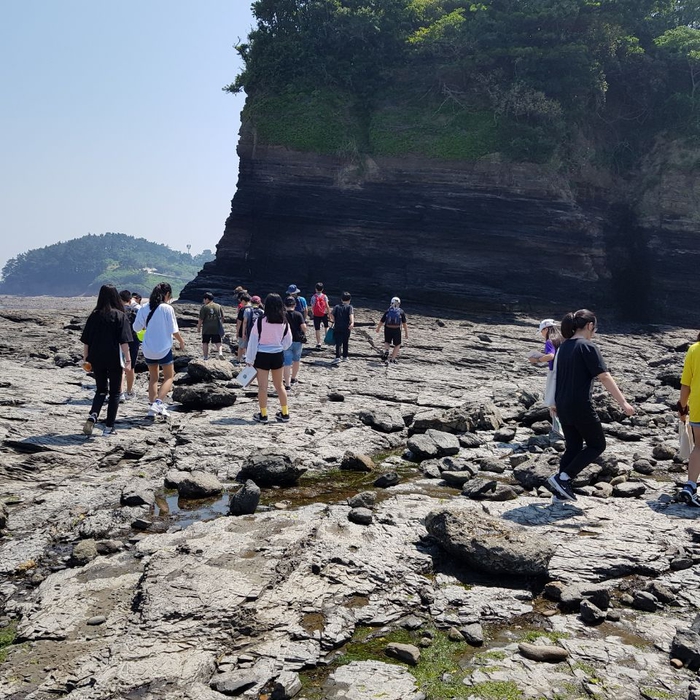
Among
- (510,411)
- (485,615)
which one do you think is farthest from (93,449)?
(510,411)

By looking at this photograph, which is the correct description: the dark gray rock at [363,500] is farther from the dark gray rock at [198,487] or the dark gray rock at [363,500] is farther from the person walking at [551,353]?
the person walking at [551,353]

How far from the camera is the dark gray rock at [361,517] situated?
20.1 feet

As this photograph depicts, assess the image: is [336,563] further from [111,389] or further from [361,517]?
[111,389]

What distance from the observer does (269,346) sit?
33.9 feet

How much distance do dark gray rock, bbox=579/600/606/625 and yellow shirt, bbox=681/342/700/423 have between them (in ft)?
10.7

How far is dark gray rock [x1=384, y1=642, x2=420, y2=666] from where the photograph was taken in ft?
13.4

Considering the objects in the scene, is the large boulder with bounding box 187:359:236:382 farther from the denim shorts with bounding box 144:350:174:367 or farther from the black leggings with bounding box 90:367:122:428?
the black leggings with bounding box 90:367:122:428

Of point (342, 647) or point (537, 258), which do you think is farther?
point (537, 258)

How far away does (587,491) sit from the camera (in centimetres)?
721

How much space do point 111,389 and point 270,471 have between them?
3195mm

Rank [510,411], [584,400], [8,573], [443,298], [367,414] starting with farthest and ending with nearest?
[443,298] < [510,411] < [367,414] < [584,400] < [8,573]

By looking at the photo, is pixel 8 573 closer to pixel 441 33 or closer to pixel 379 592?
pixel 379 592

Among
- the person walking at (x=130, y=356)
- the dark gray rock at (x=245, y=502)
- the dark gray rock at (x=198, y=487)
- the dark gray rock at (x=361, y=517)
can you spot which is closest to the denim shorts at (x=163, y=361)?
the person walking at (x=130, y=356)

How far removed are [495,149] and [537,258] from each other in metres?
5.30
